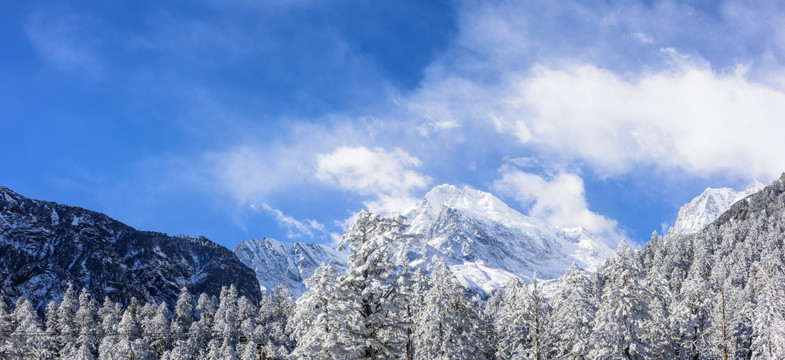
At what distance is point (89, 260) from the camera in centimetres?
14875

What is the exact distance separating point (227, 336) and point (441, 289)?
5475 centimetres

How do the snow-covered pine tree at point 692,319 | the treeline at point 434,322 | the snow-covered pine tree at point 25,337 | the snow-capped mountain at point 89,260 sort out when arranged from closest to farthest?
1. the treeline at point 434,322
2. the snow-covered pine tree at point 25,337
3. the snow-covered pine tree at point 692,319
4. the snow-capped mountain at point 89,260

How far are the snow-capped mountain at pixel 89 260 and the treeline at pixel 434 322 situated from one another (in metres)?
56.9

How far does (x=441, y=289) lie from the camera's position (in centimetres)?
3509

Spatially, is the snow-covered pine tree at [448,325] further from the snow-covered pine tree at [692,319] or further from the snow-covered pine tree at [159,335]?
the snow-covered pine tree at [159,335]

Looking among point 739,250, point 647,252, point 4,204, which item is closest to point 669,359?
point 739,250

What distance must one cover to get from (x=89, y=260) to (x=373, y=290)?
507ft

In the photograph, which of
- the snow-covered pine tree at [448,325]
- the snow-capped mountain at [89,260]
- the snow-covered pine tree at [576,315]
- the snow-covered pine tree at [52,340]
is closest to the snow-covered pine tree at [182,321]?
the snow-covered pine tree at [52,340]

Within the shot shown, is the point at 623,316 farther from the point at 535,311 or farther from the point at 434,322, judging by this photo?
the point at 434,322

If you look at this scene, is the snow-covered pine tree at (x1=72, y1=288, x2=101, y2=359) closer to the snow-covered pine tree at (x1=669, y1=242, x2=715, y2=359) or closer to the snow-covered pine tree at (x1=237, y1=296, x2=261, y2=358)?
the snow-covered pine tree at (x1=237, y1=296, x2=261, y2=358)

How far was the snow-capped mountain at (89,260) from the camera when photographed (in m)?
135

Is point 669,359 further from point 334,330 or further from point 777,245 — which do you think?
point 777,245

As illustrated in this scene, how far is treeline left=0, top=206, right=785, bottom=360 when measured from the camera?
22.6m

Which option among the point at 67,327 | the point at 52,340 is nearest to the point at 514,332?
the point at 52,340
